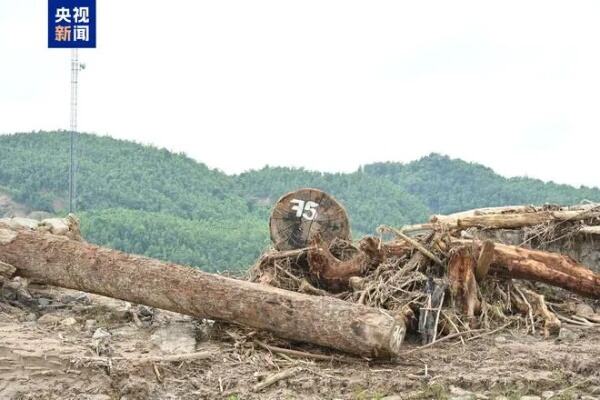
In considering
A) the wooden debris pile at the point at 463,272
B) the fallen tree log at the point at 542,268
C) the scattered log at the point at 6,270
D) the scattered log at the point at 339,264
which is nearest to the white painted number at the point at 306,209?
the wooden debris pile at the point at 463,272

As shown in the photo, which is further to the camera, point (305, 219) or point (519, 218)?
point (519, 218)

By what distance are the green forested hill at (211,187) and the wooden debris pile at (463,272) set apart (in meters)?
20.3

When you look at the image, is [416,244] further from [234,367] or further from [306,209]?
[234,367]

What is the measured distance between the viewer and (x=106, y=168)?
137 feet

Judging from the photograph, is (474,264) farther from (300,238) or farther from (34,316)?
(34,316)

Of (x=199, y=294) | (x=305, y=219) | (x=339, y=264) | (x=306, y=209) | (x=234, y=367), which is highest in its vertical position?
(x=306, y=209)

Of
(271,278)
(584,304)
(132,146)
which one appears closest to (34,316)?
(271,278)

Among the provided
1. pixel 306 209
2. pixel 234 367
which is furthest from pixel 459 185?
pixel 234 367

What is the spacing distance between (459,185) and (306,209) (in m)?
35.5

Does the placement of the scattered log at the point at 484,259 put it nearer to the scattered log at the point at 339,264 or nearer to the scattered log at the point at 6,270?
the scattered log at the point at 339,264

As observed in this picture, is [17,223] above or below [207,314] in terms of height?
above

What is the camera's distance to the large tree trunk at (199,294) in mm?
8117

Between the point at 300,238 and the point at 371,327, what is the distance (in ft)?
10.4

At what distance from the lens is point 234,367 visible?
810 cm
